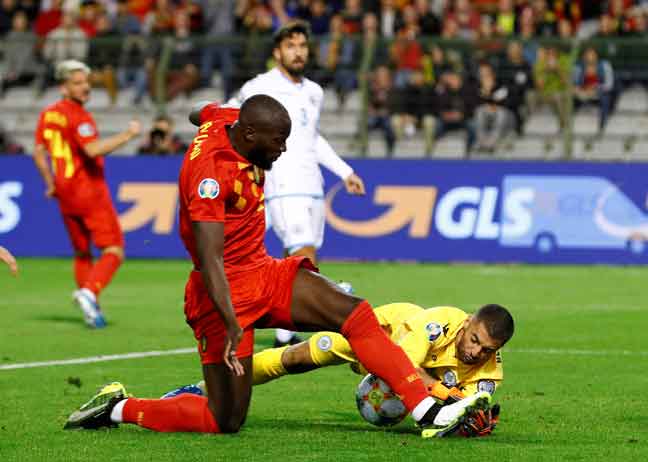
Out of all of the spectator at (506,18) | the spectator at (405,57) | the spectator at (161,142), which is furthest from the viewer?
the spectator at (506,18)

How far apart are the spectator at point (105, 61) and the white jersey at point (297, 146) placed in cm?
1313

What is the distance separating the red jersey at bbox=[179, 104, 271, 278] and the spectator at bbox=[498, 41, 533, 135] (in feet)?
49.2

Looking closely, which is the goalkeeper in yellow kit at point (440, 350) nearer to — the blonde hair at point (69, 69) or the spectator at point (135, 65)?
the blonde hair at point (69, 69)

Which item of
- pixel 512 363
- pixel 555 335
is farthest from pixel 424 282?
pixel 512 363

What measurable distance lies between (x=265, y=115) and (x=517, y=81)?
51.2ft

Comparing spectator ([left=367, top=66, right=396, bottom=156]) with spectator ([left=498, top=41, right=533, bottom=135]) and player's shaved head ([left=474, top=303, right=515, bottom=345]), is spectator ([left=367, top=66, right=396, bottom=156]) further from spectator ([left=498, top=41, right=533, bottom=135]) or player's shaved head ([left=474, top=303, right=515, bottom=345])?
player's shaved head ([left=474, top=303, right=515, bottom=345])

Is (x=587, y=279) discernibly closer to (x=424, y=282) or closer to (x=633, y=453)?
(x=424, y=282)

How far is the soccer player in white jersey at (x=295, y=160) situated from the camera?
38.2 ft

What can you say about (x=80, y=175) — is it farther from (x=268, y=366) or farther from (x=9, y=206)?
(x=9, y=206)

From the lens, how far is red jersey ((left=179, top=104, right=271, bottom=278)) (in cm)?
725

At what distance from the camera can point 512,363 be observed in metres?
10.9

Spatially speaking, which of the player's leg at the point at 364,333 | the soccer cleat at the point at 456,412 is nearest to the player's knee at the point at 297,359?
the player's leg at the point at 364,333

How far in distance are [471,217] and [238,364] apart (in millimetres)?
13227

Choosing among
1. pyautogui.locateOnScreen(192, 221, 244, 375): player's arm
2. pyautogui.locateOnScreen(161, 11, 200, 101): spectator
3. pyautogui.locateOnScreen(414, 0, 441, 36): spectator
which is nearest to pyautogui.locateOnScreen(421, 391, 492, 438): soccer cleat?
pyautogui.locateOnScreen(192, 221, 244, 375): player's arm
